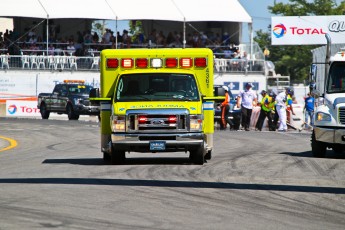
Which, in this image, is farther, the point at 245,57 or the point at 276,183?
the point at 245,57

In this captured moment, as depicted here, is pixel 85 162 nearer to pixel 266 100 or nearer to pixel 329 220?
pixel 329 220

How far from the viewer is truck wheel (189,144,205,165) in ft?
59.5

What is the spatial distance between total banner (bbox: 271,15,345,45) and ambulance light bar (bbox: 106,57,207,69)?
111 feet

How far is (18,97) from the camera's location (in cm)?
4878

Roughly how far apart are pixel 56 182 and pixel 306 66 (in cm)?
8727

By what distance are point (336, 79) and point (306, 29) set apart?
3188cm

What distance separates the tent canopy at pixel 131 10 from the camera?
49.7 meters

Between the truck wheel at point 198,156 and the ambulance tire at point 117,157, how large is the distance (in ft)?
4.19

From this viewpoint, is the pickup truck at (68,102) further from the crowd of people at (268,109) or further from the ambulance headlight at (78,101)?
the crowd of people at (268,109)

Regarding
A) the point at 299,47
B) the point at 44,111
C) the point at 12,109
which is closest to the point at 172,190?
the point at 44,111

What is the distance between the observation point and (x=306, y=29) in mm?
53219

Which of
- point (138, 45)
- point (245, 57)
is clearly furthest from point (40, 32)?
point (245, 57)

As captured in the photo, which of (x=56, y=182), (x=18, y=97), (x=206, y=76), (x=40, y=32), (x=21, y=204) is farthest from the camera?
(x=40, y=32)

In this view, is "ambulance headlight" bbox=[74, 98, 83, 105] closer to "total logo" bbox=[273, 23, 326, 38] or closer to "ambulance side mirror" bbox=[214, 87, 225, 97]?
"total logo" bbox=[273, 23, 326, 38]
